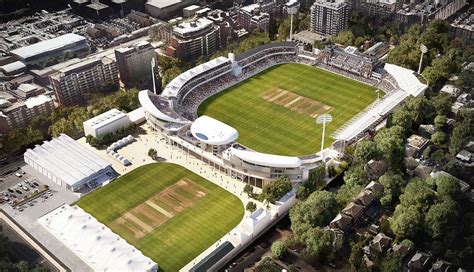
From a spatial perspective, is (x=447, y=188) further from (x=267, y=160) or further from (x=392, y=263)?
(x=267, y=160)

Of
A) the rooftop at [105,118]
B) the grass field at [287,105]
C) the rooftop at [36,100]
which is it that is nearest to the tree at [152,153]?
the rooftop at [105,118]

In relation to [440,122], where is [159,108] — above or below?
above

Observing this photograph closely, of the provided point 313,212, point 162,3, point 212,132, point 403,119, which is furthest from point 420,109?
point 162,3

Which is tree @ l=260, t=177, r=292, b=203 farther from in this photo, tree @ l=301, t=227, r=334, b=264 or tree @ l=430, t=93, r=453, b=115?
tree @ l=430, t=93, r=453, b=115

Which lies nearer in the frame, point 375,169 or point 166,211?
point 166,211

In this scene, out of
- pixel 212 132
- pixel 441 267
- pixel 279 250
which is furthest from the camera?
pixel 212 132

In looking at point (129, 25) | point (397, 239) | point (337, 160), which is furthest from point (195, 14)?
point (397, 239)

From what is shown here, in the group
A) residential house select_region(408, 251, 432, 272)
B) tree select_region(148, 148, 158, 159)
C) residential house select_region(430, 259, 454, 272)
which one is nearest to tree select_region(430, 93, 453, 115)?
residential house select_region(408, 251, 432, 272)
